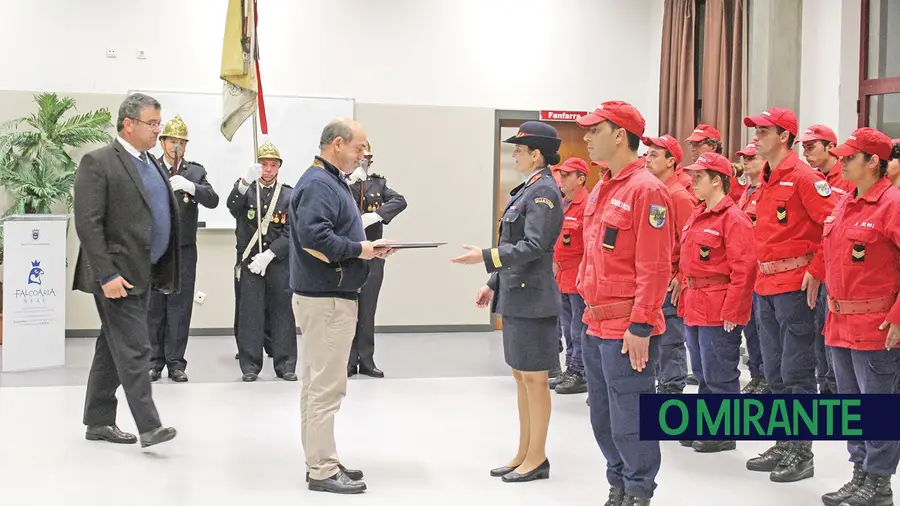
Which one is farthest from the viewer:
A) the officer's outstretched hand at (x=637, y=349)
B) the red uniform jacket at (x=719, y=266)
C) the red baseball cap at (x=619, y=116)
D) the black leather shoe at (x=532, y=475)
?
the red uniform jacket at (x=719, y=266)

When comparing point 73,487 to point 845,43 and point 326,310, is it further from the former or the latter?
point 845,43

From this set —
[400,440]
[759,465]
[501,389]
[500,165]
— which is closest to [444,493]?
[400,440]

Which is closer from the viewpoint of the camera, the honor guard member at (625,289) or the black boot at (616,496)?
the honor guard member at (625,289)

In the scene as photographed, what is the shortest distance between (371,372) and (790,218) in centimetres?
340

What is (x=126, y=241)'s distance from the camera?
4.73 metres

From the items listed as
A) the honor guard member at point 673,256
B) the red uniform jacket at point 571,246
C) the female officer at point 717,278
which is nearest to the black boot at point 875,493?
the female officer at point 717,278

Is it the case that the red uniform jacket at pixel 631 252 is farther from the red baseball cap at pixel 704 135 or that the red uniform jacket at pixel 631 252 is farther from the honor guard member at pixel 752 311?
the red baseball cap at pixel 704 135

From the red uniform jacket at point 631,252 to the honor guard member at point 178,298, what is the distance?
12.7 ft

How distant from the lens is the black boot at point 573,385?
21.2ft

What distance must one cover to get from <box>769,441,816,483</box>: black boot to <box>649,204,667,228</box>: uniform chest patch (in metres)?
1.73

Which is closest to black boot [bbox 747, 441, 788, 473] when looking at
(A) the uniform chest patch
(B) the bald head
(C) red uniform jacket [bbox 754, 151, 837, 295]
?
(C) red uniform jacket [bbox 754, 151, 837, 295]

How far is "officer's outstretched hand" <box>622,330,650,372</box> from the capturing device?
342 cm

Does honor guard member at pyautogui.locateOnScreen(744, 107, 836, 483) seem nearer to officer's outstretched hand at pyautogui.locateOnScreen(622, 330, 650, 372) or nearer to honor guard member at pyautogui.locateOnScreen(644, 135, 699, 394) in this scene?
honor guard member at pyautogui.locateOnScreen(644, 135, 699, 394)

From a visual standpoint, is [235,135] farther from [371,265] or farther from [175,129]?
[371,265]
